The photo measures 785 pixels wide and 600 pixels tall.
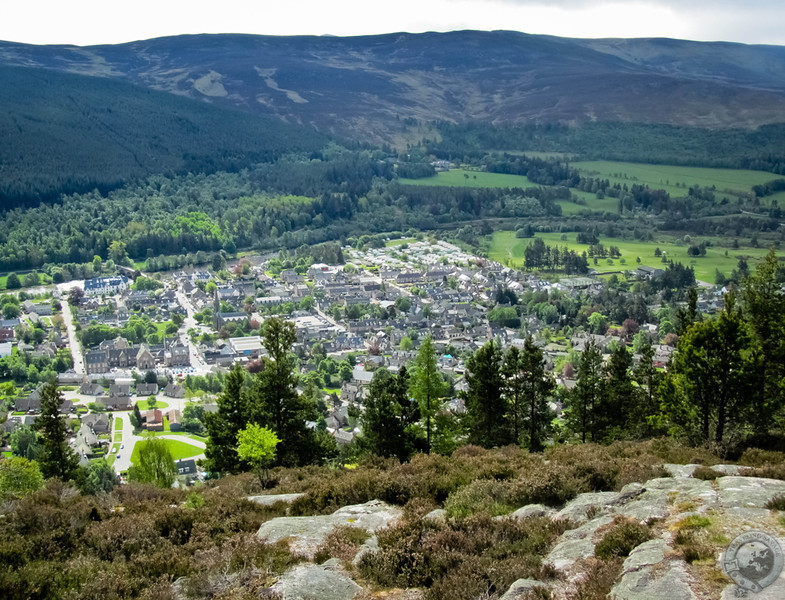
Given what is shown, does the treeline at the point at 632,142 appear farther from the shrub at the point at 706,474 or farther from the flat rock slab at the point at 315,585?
the flat rock slab at the point at 315,585

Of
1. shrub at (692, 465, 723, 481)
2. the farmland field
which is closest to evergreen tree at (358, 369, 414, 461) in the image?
shrub at (692, 465, 723, 481)

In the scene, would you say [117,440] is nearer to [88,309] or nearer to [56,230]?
A: [88,309]

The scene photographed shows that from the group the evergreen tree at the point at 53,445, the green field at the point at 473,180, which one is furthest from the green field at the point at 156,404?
the green field at the point at 473,180

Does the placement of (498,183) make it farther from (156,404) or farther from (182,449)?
(182,449)

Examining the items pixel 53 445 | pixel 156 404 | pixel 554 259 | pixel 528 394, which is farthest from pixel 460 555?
pixel 554 259

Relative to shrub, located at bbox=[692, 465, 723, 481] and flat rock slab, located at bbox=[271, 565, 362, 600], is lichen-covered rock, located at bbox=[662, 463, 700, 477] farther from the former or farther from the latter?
flat rock slab, located at bbox=[271, 565, 362, 600]

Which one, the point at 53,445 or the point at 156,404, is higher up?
the point at 53,445
